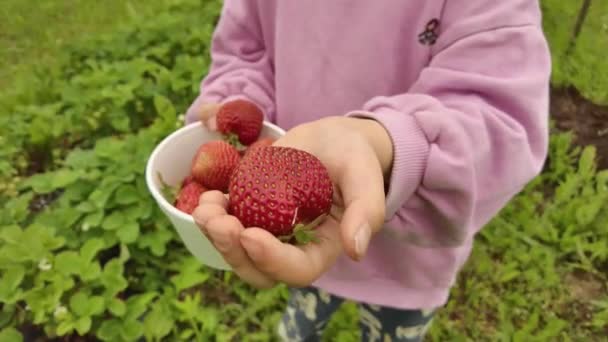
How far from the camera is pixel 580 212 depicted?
1.90 metres

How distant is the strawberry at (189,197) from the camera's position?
944mm

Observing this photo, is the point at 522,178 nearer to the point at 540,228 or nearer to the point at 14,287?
the point at 540,228

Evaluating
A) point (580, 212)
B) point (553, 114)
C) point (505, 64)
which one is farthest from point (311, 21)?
point (553, 114)

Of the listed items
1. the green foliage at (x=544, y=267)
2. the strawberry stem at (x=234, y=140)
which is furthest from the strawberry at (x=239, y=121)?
the green foliage at (x=544, y=267)

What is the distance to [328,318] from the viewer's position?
1458 mm

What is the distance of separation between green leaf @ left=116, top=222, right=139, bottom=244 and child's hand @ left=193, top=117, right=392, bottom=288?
3.15 feet

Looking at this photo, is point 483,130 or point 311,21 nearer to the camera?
point 483,130

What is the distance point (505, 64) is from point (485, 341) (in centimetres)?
105

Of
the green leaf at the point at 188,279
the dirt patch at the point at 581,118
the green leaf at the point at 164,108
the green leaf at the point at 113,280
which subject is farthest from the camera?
the dirt patch at the point at 581,118

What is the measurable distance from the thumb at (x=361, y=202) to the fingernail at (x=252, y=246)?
9 centimetres

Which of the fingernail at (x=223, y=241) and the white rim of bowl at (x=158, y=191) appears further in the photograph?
the white rim of bowl at (x=158, y=191)

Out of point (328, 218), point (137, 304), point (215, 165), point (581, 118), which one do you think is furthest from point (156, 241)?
point (581, 118)

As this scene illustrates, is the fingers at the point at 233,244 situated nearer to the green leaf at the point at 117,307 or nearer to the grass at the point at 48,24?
the green leaf at the point at 117,307

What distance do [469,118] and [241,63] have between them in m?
0.53
